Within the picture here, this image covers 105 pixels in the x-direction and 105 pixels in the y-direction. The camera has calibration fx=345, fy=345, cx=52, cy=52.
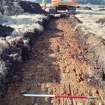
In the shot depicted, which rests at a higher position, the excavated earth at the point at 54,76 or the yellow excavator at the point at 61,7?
the excavated earth at the point at 54,76

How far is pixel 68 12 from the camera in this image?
58250 mm

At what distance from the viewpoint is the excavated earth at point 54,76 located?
12852 millimetres

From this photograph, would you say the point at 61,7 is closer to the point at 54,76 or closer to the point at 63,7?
the point at 63,7

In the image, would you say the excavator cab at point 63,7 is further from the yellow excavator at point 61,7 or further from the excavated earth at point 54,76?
the excavated earth at point 54,76

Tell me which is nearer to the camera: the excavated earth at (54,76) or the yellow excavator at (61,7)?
the excavated earth at (54,76)

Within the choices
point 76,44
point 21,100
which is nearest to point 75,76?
point 21,100

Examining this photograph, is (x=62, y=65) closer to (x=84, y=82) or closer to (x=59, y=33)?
(x=84, y=82)

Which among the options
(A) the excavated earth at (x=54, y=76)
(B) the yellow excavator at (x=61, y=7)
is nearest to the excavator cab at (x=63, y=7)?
(B) the yellow excavator at (x=61, y=7)

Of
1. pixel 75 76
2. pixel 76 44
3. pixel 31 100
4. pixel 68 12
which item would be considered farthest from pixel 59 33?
pixel 68 12

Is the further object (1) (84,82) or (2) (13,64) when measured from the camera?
(2) (13,64)

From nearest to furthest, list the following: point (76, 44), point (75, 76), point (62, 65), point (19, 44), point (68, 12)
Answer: point (75, 76) < point (62, 65) < point (19, 44) < point (76, 44) < point (68, 12)

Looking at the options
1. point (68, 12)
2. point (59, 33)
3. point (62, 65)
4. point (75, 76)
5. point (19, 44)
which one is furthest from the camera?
point (68, 12)

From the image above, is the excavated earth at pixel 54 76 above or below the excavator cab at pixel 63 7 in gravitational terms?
above

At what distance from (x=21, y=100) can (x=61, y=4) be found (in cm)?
4725
